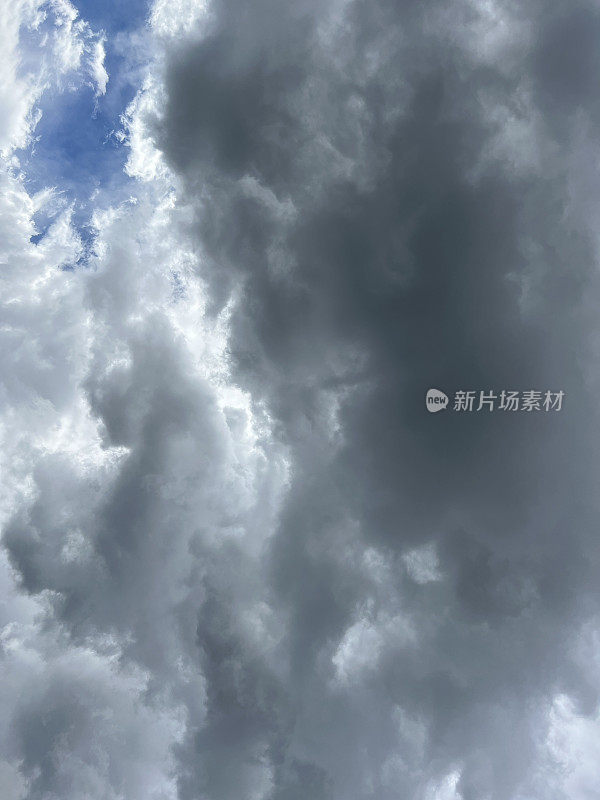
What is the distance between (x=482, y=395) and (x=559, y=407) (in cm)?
2017

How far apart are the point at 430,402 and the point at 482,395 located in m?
14.3

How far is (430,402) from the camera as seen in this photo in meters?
162

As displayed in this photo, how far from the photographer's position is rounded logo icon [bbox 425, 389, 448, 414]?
160 meters

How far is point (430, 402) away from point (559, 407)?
109 ft

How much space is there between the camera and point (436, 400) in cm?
16062

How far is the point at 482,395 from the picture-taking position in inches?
6063

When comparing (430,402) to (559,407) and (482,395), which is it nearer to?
(482,395)

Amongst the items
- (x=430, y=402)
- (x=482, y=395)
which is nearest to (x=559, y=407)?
(x=482, y=395)

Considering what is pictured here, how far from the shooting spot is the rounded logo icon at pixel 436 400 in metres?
160
